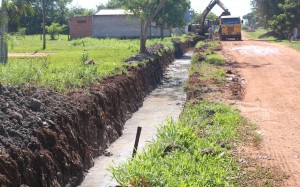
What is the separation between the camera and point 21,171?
298 inches

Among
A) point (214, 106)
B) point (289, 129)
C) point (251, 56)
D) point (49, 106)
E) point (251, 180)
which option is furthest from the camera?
point (251, 56)

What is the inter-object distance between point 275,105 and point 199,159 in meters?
7.59

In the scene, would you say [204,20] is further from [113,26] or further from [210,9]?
[113,26]

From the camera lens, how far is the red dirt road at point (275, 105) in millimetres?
9355

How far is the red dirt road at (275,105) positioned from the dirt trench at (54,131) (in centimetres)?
392

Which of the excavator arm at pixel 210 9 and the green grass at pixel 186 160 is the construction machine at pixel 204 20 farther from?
the green grass at pixel 186 160

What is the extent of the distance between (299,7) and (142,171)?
45.8 m

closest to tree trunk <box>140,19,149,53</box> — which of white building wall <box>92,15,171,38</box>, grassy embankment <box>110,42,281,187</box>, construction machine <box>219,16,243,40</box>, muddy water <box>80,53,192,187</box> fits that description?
muddy water <box>80,53,192,187</box>

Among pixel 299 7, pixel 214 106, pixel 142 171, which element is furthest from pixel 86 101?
pixel 299 7

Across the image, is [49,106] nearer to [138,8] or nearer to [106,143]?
[106,143]

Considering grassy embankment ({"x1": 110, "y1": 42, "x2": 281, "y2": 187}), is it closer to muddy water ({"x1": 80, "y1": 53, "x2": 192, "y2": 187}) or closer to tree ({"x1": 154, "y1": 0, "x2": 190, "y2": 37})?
muddy water ({"x1": 80, "y1": 53, "x2": 192, "y2": 187})

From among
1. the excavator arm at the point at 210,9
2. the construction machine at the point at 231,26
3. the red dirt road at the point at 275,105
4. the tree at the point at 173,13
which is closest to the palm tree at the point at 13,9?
the red dirt road at the point at 275,105

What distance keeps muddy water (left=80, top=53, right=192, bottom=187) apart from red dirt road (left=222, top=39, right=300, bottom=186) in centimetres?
289

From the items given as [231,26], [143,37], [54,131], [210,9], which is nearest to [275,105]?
[54,131]
